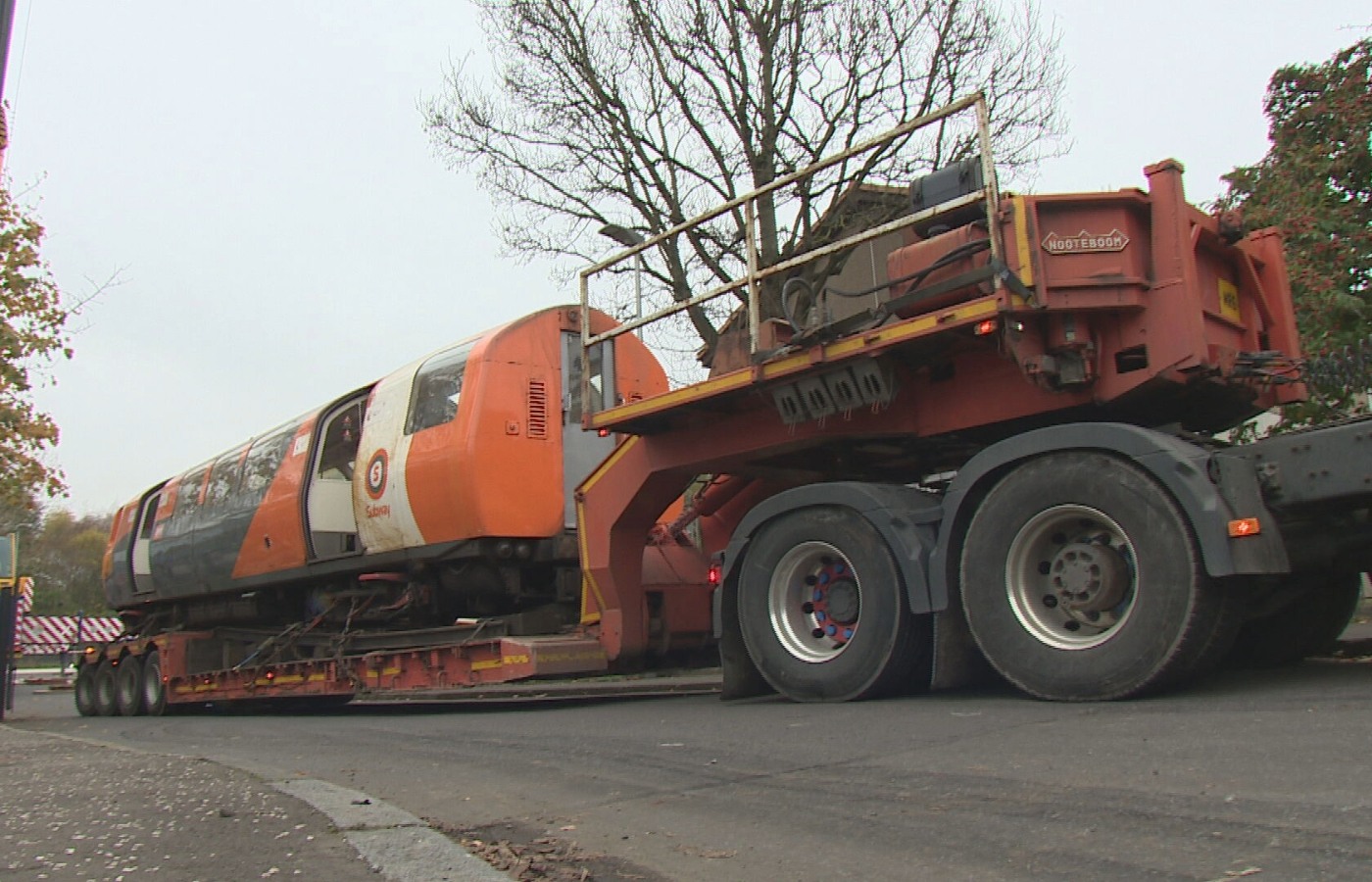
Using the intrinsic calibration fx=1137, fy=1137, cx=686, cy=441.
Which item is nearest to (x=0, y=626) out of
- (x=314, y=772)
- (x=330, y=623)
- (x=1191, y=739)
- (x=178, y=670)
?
(x=178, y=670)

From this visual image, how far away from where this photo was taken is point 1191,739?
13.7ft

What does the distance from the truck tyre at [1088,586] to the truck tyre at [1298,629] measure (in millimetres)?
1794

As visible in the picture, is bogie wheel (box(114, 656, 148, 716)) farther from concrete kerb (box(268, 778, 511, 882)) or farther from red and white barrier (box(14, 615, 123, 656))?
red and white barrier (box(14, 615, 123, 656))

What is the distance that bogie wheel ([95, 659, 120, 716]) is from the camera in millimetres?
14406

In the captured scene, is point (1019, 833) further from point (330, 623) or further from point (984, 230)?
point (330, 623)

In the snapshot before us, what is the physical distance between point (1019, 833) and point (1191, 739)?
123 centimetres

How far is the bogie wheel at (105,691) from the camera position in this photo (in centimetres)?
1441

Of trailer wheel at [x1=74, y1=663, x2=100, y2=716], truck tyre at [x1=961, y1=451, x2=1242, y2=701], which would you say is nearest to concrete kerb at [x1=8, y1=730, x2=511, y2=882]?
truck tyre at [x1=961, y1=451, x2=1242, y2=701]

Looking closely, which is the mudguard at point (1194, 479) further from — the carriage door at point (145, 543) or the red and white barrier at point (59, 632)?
the red and white barrier at point (59, 632)

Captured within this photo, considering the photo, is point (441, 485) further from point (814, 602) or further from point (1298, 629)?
point (1298, 629)

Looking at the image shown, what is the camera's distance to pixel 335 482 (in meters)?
11.0

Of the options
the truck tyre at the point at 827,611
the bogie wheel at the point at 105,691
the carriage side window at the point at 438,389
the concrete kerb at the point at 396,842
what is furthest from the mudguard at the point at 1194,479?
the bogie wheel at the point at 105,691

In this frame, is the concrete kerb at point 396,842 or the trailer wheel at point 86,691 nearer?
the concrete kerb at point 396,842

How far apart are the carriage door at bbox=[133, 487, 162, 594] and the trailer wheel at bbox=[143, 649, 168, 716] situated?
0.94 metres
